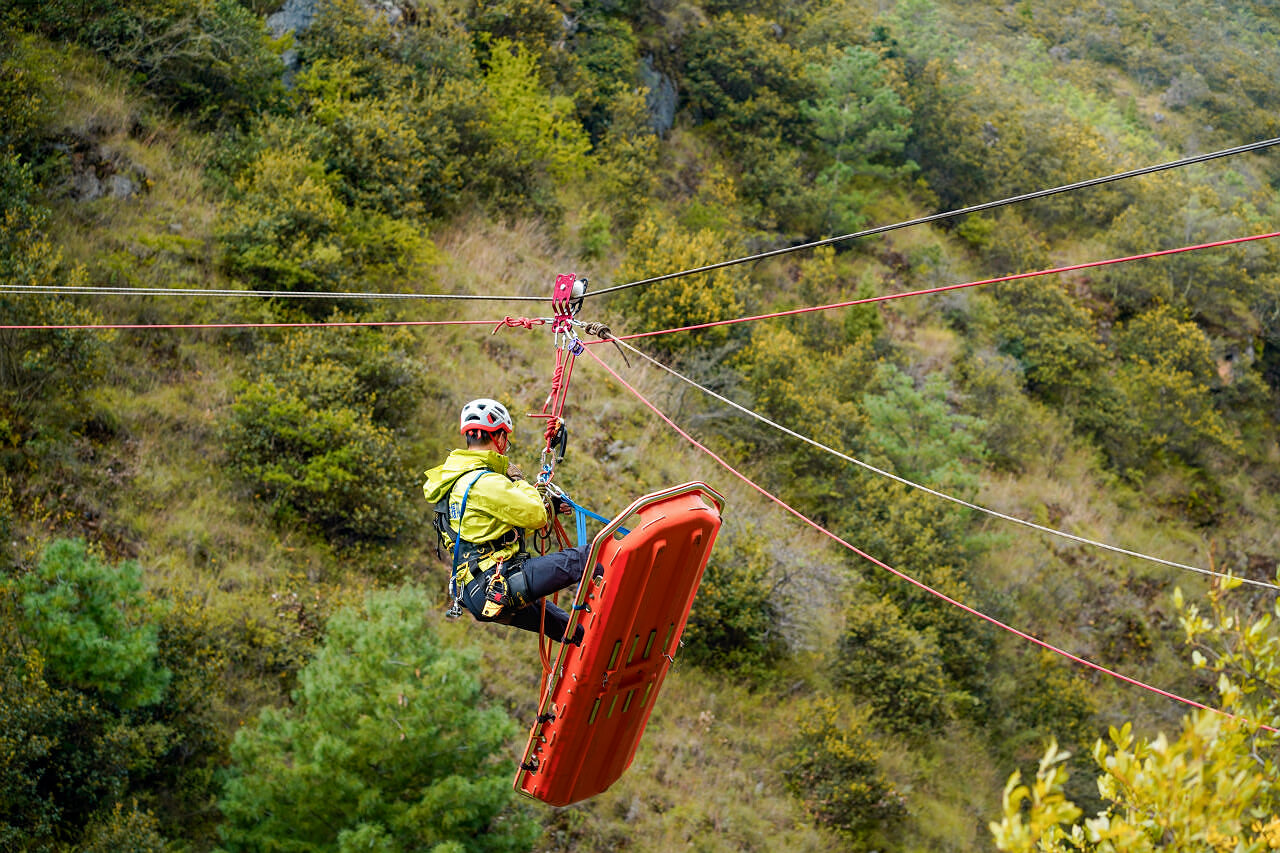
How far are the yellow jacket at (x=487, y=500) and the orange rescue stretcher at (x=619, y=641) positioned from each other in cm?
47

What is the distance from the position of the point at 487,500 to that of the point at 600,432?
10.5m

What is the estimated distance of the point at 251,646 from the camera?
1141 centimetres

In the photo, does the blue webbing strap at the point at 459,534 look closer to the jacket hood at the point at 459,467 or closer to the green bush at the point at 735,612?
the jacket hood at the point at 459,467

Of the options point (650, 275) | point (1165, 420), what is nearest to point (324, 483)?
point (650, 275)

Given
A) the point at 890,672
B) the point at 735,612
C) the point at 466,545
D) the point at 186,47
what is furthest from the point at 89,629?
the point at 186,47

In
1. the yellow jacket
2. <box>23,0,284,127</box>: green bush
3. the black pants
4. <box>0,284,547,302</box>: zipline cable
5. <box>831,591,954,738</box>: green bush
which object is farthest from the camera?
<box>23,0,284,127</box>: green bush

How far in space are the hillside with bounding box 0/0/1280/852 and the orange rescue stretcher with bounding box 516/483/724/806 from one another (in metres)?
1.03

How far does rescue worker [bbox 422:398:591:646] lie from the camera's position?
224 inches

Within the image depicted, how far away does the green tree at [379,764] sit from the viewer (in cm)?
904

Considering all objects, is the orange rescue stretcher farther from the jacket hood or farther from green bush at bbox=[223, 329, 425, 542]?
green bush at bbox=[223, 329, 425, 542]

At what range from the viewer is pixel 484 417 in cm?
602

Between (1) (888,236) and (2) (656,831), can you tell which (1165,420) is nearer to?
(1) (888,236)

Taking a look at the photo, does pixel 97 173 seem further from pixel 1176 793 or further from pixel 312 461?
pixel 1176 793

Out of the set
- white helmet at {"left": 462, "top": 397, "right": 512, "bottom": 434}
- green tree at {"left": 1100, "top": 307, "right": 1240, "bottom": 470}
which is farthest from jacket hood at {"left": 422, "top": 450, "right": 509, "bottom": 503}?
green tree at {"left": 1100, "top": 307, "right": 1240, "bottom": 470}
